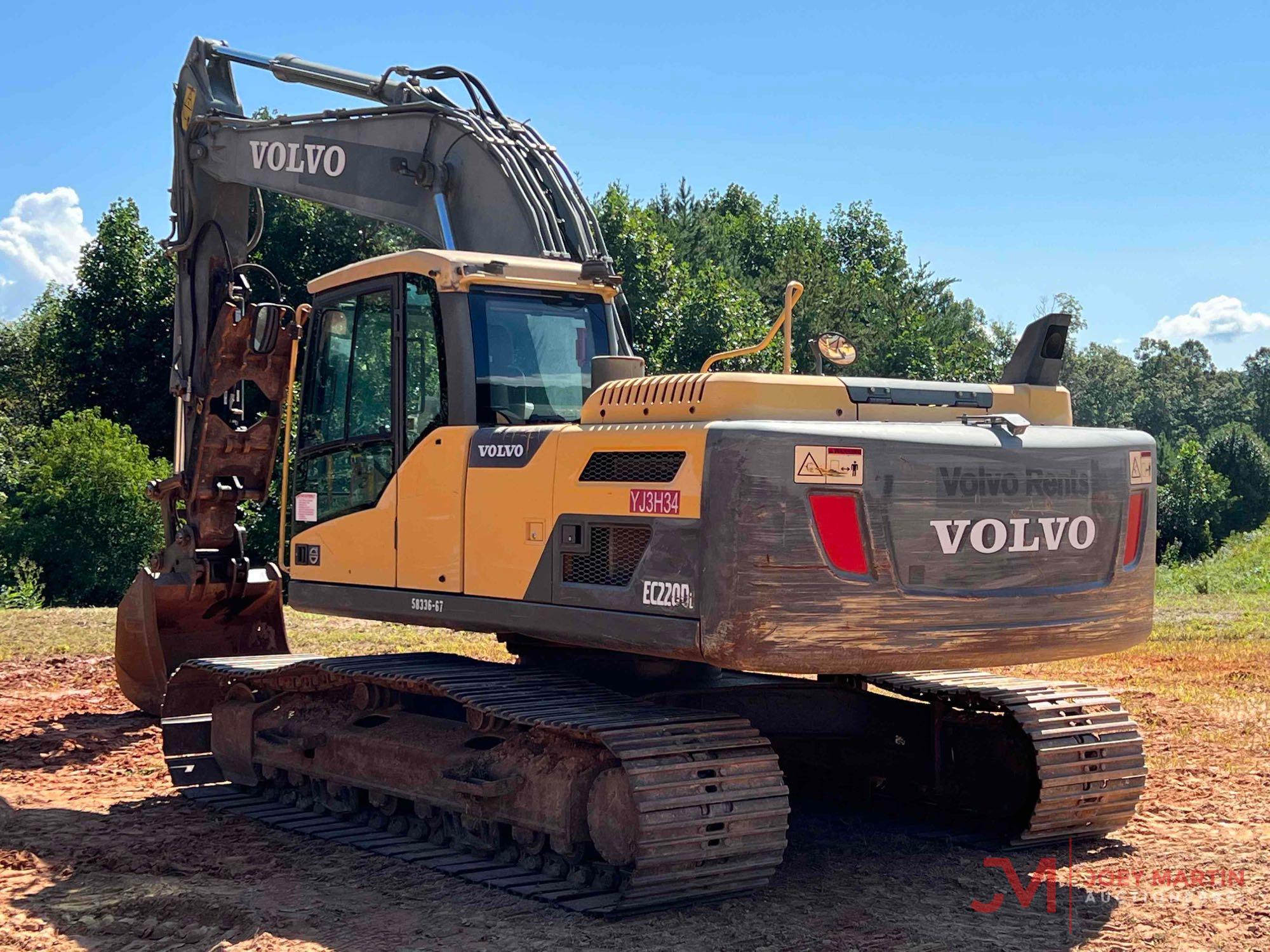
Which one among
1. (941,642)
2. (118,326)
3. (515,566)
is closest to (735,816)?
(941,642)

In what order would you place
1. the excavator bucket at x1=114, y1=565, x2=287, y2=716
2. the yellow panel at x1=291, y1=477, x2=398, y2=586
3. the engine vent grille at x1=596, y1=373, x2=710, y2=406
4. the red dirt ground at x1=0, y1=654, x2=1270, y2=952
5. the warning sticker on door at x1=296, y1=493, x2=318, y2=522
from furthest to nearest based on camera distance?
the excavator bucket at x1=114, y1=565, x2=287, y2=716 < the warning sticker on door at x1=296, y1=493, x2=318, y2=522 < the yellow panel at x1=291, y1=477, x2=398, y2=586 < the engine vent grille at x1=596, y1=373, x2=710, y2=406 < the red dirt ground at x1=0, y1=654, x2=1270, y2=952

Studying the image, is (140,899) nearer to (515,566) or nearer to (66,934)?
(66,934)

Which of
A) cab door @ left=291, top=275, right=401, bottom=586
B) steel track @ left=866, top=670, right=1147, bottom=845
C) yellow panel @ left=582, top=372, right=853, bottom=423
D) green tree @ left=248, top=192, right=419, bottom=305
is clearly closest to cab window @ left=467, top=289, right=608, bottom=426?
cab door @ left=291, top=275, right=401, bottom=586

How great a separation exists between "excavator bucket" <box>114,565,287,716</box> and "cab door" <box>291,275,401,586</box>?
217cm

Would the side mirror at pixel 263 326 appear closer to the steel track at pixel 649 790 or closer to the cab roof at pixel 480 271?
the cab roof at pixel 480 271

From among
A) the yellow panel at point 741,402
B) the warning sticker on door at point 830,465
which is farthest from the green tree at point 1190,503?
the warning sticker on door at point 830,465

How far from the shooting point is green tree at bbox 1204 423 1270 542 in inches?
2021

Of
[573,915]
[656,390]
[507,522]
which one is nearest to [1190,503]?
[507,522]

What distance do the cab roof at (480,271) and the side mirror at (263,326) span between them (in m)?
2.15

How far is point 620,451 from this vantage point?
21.0 ft

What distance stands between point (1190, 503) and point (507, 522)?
4612 centimetres

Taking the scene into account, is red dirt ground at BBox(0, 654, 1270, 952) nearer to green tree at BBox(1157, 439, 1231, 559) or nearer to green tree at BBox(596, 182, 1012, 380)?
green tree at BBox(596, 182, 1012, 380)

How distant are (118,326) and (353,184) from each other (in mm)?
27389

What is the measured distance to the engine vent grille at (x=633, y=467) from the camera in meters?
6.12
